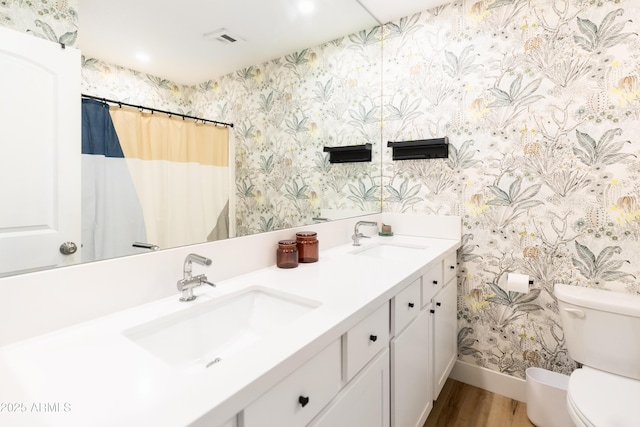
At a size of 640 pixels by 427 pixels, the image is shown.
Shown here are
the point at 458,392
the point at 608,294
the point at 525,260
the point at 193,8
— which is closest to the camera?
the point at 193,8

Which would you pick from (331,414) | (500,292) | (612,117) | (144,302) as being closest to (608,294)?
(500,292)

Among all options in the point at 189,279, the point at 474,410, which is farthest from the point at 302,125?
the point at 474,410

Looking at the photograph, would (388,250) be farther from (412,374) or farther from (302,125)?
(302,125)

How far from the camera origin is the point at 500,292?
6.12 ft

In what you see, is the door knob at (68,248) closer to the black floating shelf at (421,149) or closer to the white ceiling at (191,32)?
the white ceiling at (191,32)

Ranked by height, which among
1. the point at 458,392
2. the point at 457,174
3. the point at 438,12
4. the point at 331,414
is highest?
the point at 438,12

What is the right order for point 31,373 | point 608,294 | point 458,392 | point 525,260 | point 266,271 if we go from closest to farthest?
point 31,373, point 266,271, point 608,294, point 525,260, point 458,392

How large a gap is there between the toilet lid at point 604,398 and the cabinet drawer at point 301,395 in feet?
3.19

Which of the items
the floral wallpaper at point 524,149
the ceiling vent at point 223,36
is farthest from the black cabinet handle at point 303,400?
the floral wallpaper at point 524,149

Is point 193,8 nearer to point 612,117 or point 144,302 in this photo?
point 144,302

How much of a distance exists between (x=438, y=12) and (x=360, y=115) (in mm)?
787

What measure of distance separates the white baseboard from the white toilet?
1.50 ft

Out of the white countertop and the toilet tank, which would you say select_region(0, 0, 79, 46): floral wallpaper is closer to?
the white countertop

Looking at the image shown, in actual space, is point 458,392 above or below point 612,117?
below
